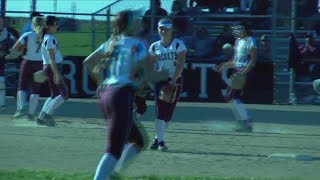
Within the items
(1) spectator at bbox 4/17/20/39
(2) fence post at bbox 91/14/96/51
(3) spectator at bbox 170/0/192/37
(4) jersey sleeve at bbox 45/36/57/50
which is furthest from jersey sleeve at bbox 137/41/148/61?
(3) spectator at bbox 170/0/192/37

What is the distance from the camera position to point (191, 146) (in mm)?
11648

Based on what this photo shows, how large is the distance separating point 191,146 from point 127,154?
10.7 ft

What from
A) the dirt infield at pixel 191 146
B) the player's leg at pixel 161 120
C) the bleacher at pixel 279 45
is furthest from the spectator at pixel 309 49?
the player's leg at pixel 161 120

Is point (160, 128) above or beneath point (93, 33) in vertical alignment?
beneath

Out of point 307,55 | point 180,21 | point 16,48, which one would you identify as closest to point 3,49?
point 16,48

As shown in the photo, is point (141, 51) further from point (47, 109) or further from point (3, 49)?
point (3, 49)

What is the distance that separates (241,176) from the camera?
357 inches

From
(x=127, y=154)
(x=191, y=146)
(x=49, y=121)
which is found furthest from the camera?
(x=49, y=121)

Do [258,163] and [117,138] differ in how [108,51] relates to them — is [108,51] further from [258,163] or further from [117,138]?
[258,163]

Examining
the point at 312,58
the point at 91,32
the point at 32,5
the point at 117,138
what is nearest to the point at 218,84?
the point at 312,58

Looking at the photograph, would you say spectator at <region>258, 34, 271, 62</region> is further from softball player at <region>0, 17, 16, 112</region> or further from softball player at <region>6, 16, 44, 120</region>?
softball player at <region>6, 16, 44, 120</region>

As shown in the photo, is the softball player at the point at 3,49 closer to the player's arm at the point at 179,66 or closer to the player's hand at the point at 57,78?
the player's hand at the point at 57,78

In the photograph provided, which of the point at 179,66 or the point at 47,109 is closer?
the point at 179,66

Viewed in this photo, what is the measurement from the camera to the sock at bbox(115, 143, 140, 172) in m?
8.48
